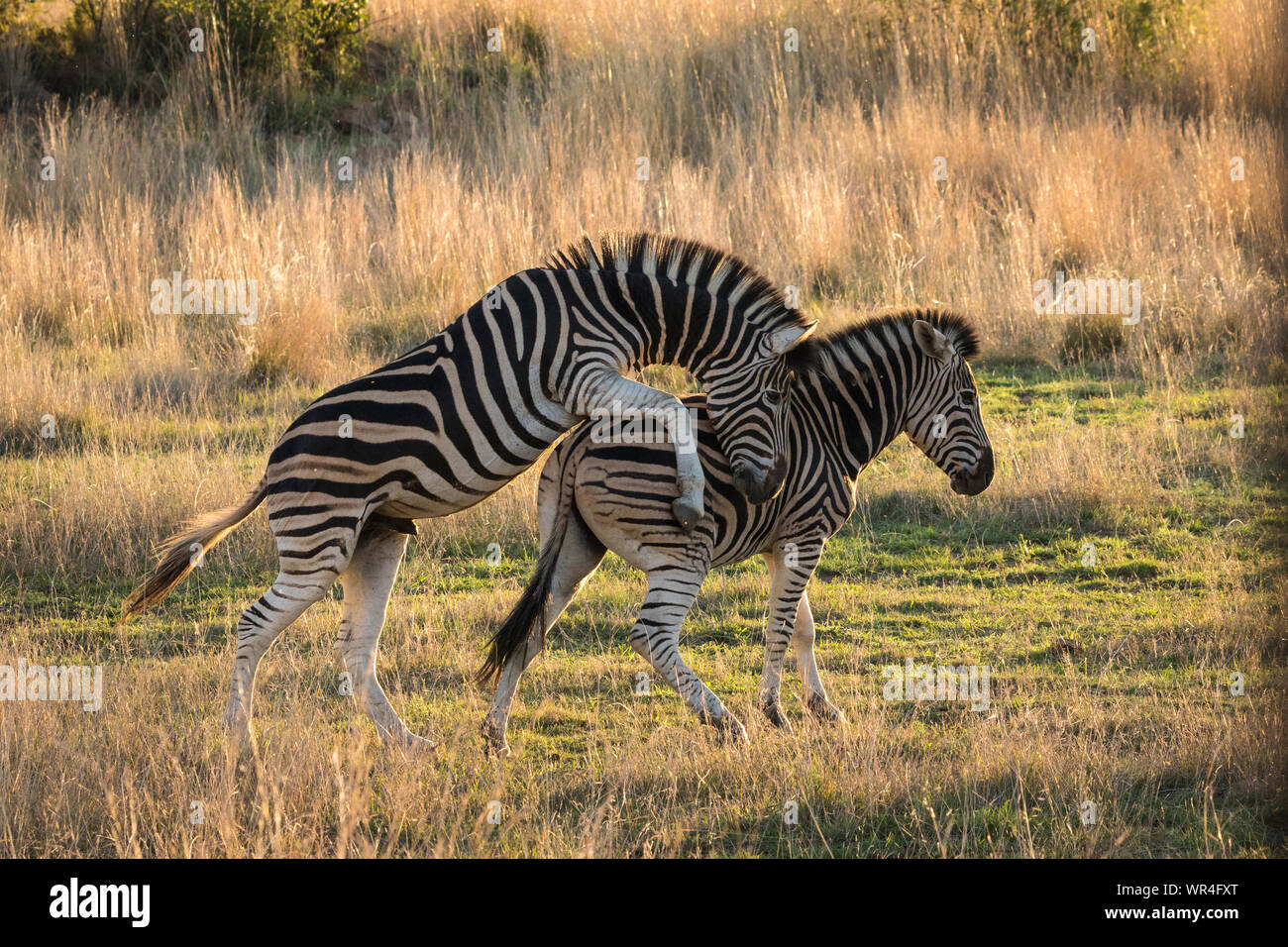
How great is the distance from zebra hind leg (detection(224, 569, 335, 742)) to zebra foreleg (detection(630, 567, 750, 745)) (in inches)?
56.6

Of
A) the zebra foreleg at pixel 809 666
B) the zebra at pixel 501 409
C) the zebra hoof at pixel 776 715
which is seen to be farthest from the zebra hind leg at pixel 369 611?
the zebra foreleg at pixel 809 666

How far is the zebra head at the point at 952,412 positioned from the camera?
6695 millimetres

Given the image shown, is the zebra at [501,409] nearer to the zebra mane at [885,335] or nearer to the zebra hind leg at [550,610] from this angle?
the zebra mane at [885,335]

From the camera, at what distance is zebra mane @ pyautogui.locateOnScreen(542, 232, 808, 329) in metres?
6.21

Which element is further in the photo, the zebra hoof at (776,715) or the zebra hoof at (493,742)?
the zebra hoof at (776,715)

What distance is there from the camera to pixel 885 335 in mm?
6719

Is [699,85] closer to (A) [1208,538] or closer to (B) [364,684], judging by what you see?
(A) [1208,538]

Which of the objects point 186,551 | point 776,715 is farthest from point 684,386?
point 186,551

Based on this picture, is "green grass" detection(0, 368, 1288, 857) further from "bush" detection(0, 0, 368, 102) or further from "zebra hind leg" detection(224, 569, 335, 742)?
"bush" detection(0, 0, 368, 102)

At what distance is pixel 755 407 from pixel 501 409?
115 cm

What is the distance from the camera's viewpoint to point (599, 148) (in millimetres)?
14961

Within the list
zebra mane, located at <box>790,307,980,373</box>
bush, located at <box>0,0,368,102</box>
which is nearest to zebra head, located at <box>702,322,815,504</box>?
zebra mane, located at <box>790,307,980,373</box>
